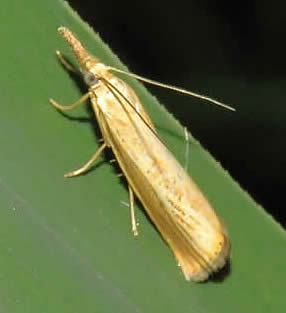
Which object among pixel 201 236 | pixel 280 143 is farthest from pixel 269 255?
pixel 280 143

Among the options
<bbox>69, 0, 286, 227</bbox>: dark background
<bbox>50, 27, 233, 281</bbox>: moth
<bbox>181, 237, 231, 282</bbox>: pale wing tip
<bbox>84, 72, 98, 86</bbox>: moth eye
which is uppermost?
<bbox>84, 72, 98, 86</bbox>: moth eye

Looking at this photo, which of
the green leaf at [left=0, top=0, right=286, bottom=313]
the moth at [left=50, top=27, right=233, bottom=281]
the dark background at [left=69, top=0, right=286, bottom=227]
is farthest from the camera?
the dark background at [left=69, top=0, right=286, bottom=227]

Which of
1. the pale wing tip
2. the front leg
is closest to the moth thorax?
the front leg

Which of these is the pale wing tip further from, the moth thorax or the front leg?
the moth thorax

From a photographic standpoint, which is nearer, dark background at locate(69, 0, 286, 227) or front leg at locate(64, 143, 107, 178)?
front leg at locate(64, 143, 107, 178)

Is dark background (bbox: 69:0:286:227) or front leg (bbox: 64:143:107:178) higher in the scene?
front leg (bbox: 64:143:107:178)

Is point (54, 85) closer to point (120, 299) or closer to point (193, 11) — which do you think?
point (120, 299)

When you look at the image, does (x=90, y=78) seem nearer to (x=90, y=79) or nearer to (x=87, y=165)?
(x=90, y=79)
